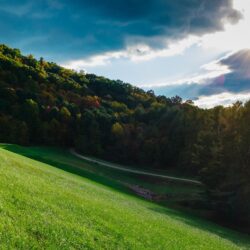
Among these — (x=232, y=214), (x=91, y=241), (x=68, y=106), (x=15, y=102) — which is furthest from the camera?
(x=68, y=106)

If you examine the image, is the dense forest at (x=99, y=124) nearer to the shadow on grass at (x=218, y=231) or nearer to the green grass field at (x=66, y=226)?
the shadow on grass at (x=218, y=231)

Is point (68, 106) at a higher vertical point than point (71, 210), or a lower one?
higher

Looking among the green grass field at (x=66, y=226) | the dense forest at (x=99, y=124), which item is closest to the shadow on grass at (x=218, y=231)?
the green grass field at (x=66, y=226)

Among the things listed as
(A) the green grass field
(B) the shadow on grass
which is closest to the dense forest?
(B) the shadow on grass

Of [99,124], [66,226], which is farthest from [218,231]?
[99,124]

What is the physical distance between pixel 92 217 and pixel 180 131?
77996mm

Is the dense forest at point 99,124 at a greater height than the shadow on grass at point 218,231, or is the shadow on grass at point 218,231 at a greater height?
the dense forest at point 99,124

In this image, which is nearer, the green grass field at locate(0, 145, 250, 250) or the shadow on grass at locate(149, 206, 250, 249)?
the green grass field at locate(0, 145, 250, 250)

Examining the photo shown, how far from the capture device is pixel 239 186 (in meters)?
50.8

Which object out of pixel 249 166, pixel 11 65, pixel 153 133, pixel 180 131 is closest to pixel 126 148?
pixel 153 133

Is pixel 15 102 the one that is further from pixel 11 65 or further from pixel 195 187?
pixel 195 187

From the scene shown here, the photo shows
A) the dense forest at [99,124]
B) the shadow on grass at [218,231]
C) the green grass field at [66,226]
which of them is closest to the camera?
the green grass field at [66,226]

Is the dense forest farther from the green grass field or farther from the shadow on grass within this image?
the green grass field

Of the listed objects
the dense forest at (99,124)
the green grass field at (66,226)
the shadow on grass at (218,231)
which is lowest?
the shadow on grass at (218,231)
